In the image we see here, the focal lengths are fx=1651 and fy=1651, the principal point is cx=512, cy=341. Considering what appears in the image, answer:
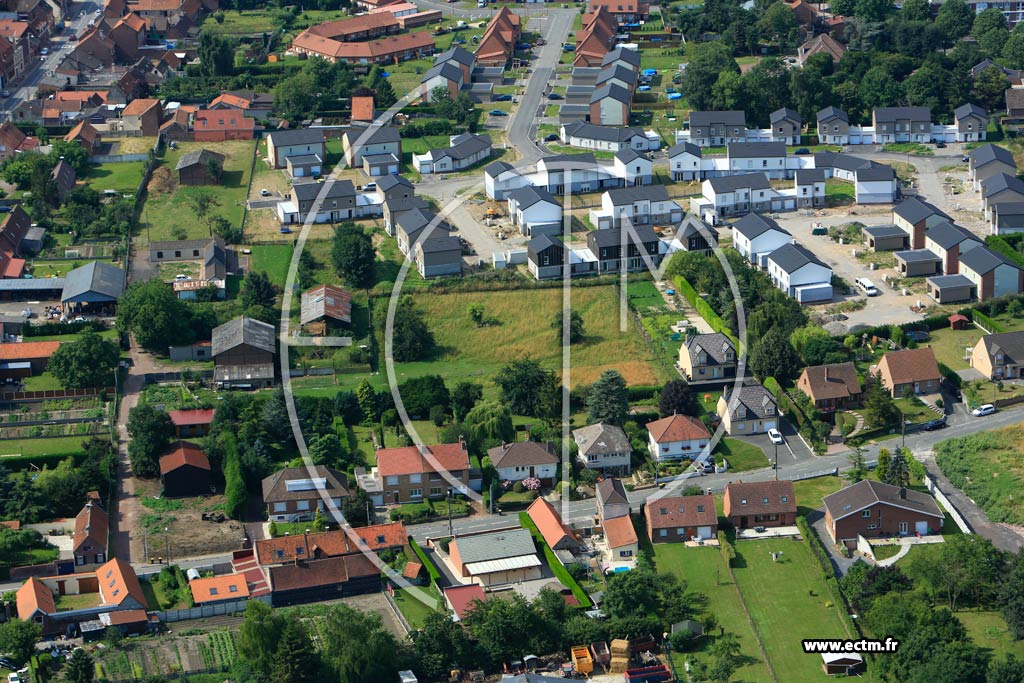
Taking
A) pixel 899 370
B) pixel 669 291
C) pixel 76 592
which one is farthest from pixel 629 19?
pixel 76 592

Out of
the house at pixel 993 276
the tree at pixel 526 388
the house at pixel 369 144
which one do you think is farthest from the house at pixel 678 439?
the house at pixel 369 144

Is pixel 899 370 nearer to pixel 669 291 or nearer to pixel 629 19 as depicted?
pixel 669 291

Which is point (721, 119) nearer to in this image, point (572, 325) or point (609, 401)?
point (572, 325)

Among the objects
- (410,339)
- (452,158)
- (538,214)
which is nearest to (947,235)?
(538,214)

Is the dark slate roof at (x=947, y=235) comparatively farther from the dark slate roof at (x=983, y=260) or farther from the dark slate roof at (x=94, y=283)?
the dark slate roof at (x=94, y=283)

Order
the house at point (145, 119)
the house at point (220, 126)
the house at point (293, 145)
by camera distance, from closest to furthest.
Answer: the house at point (293, 145)
the house at point (145, 119)
the house at point (220, 126)

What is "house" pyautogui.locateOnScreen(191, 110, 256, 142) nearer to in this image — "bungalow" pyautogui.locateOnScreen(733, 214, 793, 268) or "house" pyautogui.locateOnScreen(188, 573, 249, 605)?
"bungalow" pyautogui.locateOnScreen(733, 214, 793, 268)
